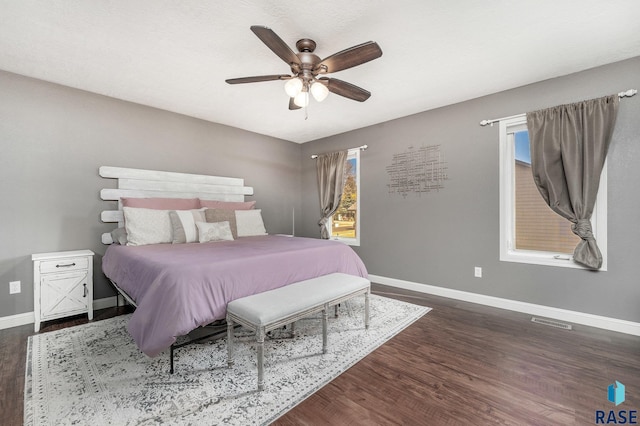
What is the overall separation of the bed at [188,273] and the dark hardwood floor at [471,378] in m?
0.76

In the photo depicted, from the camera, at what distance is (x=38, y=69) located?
8.95ft

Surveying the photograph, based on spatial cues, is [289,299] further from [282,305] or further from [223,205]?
[223,205]

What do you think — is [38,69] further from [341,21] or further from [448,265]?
[448,265]

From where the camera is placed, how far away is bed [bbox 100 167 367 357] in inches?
70.8

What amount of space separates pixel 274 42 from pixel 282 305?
5.87 feet

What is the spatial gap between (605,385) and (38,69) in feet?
17.7

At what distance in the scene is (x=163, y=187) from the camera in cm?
376

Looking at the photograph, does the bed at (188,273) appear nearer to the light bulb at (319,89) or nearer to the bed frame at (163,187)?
the bed frame at (163,187)

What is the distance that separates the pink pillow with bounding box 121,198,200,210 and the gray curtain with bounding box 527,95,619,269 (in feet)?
13.6

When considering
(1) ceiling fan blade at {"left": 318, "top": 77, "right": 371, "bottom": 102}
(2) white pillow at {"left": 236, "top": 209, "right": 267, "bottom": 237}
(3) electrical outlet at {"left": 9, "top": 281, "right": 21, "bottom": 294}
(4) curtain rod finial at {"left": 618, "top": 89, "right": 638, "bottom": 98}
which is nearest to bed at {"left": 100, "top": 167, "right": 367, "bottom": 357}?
(2) white pillow at {"left": 236, "top": 209, "right": 267, "bottom": 237}

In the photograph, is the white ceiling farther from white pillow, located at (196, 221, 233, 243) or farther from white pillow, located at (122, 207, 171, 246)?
white pillow, located at (196, 221, 233, 243)

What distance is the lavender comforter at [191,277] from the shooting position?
1.79 metres

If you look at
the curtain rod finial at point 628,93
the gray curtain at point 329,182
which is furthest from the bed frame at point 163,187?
the curtain rod finial at point 628,93

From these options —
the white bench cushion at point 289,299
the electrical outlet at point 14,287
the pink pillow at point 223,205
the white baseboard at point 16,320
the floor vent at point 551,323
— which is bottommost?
the floor vent at point 551,323
